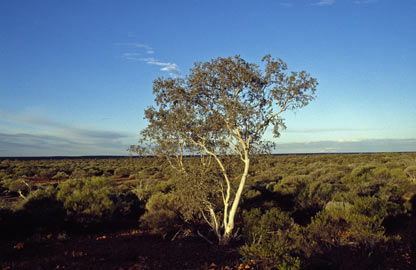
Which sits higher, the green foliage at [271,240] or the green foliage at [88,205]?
the green foliage at [88,205]

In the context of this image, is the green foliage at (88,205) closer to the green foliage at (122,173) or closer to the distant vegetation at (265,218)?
the distant vegetation at (265,218)

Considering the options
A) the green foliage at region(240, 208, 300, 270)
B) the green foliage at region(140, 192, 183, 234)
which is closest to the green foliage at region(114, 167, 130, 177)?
the green foliage at region(140, 192, 183, 234)

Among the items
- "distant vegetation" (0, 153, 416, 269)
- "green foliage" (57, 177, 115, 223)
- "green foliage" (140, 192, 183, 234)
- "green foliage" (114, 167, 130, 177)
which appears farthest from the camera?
"green foliage" (114, 167, 130, 177)

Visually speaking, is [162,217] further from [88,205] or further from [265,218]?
[265,218]

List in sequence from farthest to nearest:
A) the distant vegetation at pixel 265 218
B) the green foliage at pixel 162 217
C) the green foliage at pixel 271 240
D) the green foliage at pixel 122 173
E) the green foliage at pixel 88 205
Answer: the green foliage at pixel 122 173
the green foliage at pixel 162 217
the green foliage at pixel 88 205
the distant vegetation at pixel 265 218
the green foliage at pixel 271 240

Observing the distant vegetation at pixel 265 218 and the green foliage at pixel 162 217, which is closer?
the distant vegetation at pixel 265 218

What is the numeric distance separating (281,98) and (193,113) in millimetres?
3053

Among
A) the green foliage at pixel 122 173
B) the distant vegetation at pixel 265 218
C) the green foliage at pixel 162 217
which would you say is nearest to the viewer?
the distant vegetation at pixel 265 218

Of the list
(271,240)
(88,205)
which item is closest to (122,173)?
(88,205)

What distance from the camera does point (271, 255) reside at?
22.6ft

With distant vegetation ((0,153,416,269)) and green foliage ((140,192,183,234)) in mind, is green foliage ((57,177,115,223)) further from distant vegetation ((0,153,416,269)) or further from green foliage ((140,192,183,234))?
green foliage ((140,192,183,234))

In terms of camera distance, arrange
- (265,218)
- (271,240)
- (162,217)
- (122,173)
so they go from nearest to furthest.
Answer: (271,240) → (265,218) → (162,217) → (122,173)

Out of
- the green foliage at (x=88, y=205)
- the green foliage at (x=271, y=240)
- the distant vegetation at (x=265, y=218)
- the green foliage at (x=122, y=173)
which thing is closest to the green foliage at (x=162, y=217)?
the distant vegetation at (x=265, y=218)

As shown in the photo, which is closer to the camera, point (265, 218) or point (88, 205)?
point (265, 218)
